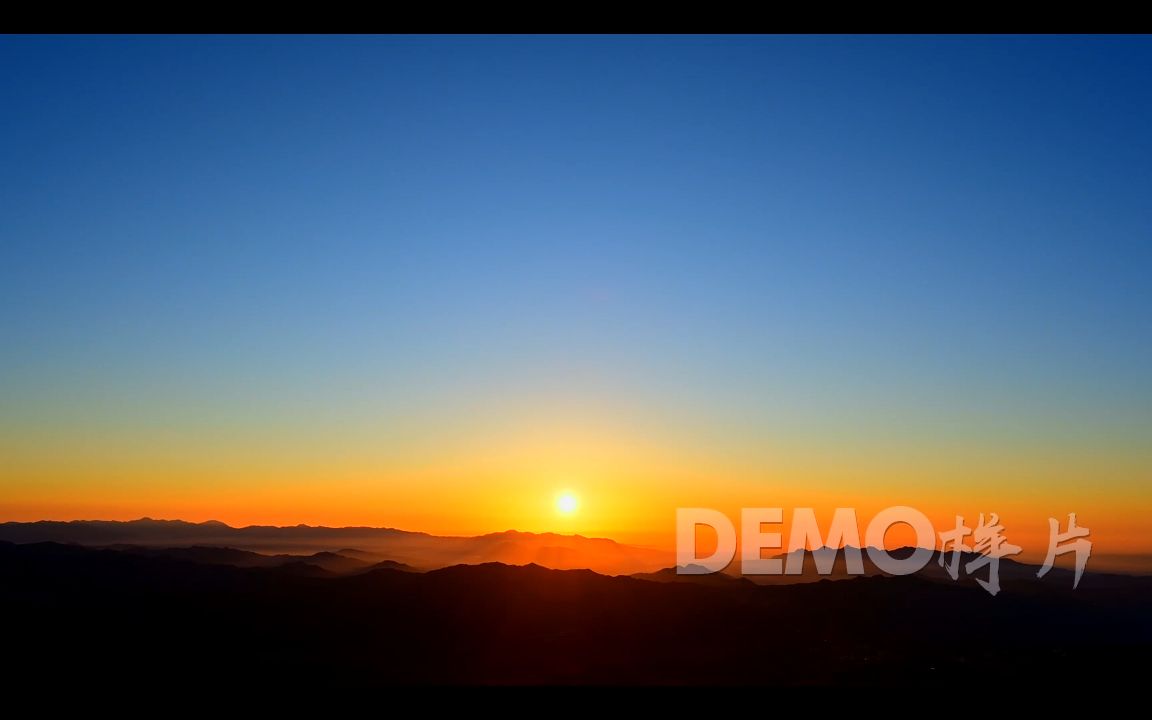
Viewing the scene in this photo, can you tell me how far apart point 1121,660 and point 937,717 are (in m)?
21.6

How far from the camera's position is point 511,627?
3559 centimetres

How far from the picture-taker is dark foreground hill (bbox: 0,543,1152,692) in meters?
25.5

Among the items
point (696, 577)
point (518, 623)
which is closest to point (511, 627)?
point (518, 623)

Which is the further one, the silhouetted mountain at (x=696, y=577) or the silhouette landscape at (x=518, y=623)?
the silhouetted mountain at (x=696, y=577)

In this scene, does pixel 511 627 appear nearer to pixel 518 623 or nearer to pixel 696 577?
pixel 518 623

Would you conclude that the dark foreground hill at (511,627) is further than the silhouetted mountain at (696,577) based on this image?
No

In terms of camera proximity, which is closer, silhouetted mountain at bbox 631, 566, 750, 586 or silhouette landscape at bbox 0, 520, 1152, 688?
silhouette landscape at bbox 0, 520, 1152, 688

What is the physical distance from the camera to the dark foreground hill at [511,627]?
83.7ft

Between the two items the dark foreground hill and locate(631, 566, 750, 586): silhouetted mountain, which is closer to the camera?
the dark foreground hill

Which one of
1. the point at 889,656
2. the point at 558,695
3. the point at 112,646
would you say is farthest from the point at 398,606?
the point at 558,695
